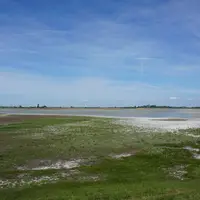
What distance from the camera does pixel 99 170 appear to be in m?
Answer: 22.1

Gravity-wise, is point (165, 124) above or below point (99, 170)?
above

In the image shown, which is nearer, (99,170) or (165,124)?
(99,170)

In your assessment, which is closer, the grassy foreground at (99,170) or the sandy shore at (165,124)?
the grassy foreground at (99,170)

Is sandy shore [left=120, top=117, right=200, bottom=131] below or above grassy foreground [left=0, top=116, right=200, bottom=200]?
above

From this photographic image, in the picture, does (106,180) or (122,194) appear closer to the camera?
(122,194)

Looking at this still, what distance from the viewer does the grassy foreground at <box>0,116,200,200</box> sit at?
16.5 m

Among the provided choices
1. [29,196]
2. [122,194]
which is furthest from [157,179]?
[29,196]

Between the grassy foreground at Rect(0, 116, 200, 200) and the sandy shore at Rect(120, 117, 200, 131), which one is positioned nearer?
the grassy foreground at Rect(0, 116, 200, 200)

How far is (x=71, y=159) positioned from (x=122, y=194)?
1098cm

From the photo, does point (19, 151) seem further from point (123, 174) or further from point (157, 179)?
point (157, 179)

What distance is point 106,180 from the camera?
63.3ft

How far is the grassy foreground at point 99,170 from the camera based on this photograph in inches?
650

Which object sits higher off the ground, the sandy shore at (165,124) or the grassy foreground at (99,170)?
the sandy shore at (165,124)

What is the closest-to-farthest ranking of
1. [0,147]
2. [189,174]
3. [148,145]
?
[189,174] → [0,147] → [148,145]
